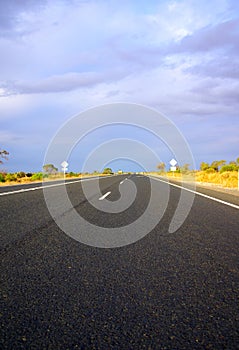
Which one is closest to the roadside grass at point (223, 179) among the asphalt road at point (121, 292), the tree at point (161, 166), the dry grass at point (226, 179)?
the dry grass at point (226, 179)

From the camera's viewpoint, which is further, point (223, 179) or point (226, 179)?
point (223, 179)

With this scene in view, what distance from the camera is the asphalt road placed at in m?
2.54

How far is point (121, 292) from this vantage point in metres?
3.41

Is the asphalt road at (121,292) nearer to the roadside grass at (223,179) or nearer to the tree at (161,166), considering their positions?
the roadside grass at (223,179)

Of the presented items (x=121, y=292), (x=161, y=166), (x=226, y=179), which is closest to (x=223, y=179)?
(x=226, y=179)

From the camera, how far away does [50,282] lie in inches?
145

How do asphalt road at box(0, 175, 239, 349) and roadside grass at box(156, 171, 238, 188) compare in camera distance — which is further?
roadside grass at box(156, 171, 238, 188)

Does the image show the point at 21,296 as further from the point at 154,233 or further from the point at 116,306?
the point at 154,233

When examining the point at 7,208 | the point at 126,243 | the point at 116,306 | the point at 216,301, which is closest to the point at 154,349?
the point at 116,306

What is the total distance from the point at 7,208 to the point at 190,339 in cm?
796

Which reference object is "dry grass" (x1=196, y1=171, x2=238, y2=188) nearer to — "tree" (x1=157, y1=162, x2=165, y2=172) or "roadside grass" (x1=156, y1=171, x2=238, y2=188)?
"roadside grass" (x1=156, y1=171, x2=238, y2=188)

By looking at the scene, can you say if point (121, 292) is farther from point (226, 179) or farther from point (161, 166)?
point (161, 166)

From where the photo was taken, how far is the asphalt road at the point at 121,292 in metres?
2.54

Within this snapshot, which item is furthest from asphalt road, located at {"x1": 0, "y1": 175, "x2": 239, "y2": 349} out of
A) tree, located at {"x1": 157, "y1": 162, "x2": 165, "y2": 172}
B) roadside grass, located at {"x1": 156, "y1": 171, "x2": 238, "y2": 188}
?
tree, located at {"x1": 157, "y1": 162, "x2": 165, "y2": 172}
